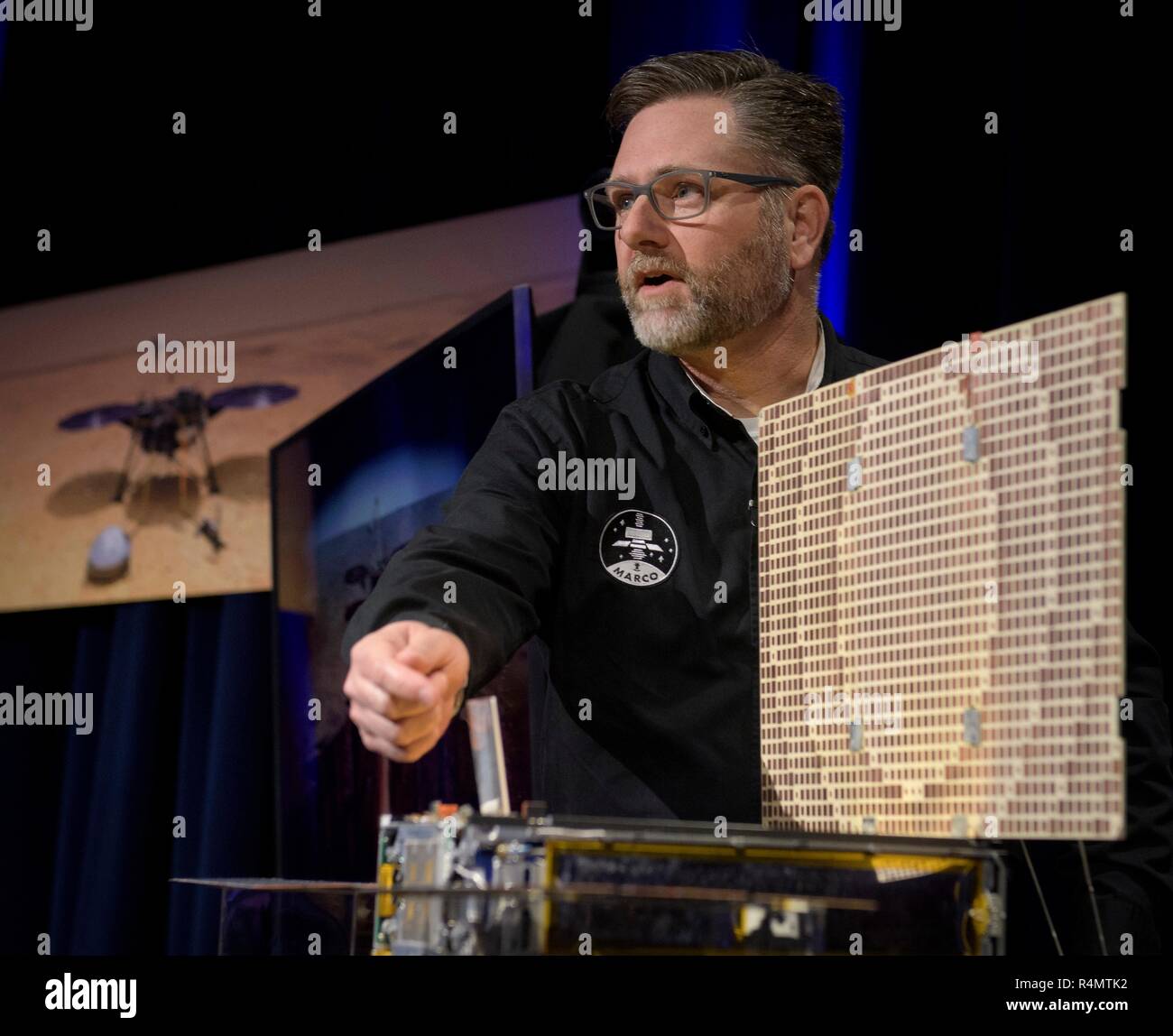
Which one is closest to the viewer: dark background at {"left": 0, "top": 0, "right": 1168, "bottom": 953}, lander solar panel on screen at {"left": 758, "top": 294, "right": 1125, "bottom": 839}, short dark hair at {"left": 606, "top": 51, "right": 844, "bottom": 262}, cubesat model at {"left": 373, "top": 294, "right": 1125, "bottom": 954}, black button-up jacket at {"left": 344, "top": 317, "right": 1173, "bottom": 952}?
cubesat model at {"left": 373, "top": 294, "right": 1125, "bottom": 954}

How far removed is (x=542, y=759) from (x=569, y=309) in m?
1.23

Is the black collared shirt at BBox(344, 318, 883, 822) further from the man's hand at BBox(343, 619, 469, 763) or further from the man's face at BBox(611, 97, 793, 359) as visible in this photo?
the man's hand at BBox(343, 619, 469, 763)

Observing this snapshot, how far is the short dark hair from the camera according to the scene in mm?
2219

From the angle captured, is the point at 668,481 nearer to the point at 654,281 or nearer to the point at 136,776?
the point at 654,281

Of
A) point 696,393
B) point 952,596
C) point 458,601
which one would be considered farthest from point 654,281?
point 952,596

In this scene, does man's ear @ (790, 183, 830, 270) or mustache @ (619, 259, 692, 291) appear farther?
man's ear @ (790, 183, 830, 270)

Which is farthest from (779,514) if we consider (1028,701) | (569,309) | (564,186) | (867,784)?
(564,186)

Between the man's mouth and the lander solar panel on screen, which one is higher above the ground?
the man's mouth

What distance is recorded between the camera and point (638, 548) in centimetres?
201

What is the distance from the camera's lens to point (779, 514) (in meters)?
1.84

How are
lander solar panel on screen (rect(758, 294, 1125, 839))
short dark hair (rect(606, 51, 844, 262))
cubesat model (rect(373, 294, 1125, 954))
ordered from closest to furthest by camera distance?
cubesat model (rect(373, 294, 1125, 954)) → lander solar panel on screen (rect(758, 294, 1125, 839)) → short dark hair (rect(606, 51, 844, 262))

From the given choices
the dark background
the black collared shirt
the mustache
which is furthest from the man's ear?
the dark background

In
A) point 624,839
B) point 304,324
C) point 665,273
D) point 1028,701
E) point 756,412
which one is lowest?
point 624,839

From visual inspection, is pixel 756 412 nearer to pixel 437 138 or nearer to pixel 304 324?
pixel 437 138
